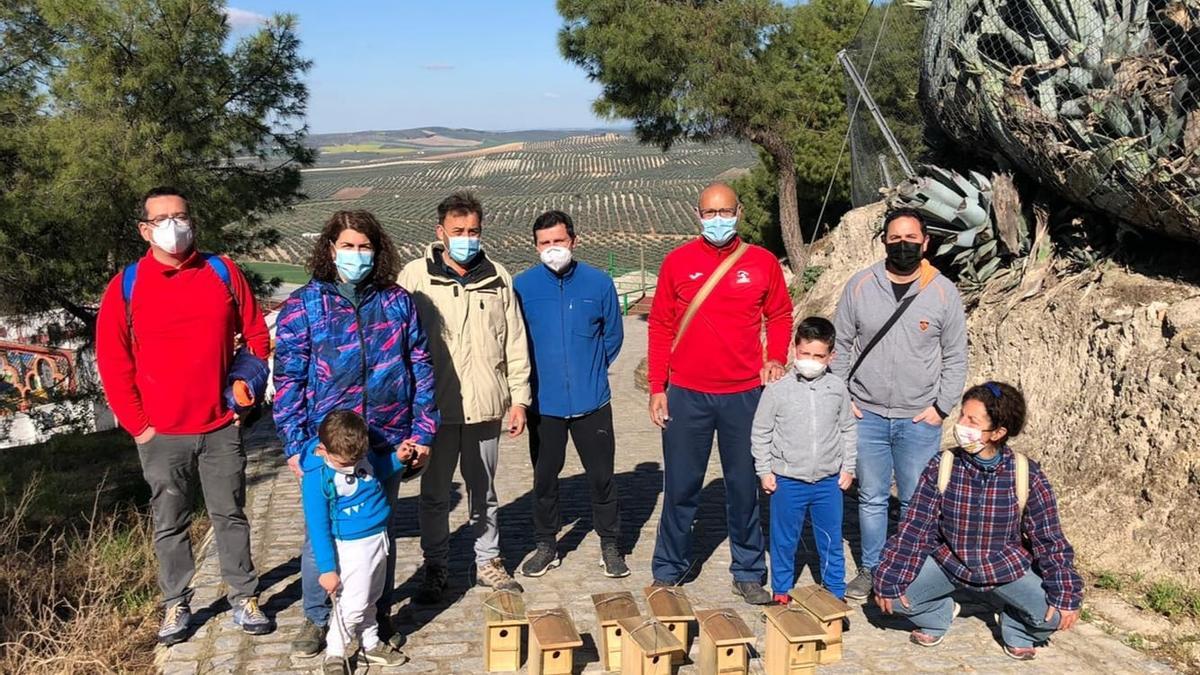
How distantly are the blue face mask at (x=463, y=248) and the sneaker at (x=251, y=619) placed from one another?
1.87 m

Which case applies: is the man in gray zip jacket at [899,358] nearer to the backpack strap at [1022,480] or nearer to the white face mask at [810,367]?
the white face mask at [810,367]

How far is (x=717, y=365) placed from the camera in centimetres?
464

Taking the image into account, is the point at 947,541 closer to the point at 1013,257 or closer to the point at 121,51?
the point at 1013,257

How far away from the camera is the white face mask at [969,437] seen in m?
3.95

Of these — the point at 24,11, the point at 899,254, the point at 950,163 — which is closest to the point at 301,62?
the point at 24,11

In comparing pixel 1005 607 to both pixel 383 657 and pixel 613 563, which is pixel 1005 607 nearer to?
pixel 613 563

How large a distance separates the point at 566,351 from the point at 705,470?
3.03 ft

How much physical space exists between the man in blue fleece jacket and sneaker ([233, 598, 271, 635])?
A: 148 centimetres

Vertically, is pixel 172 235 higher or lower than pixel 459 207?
lower

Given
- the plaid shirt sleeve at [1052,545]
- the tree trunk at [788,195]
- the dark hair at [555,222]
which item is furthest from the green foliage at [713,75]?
the plaid shirt sleeve at [1052,545]

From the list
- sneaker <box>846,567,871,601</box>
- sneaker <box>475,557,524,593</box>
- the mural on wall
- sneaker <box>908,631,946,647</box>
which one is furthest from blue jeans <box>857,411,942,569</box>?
the mural on wall

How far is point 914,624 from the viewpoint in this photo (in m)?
4.52

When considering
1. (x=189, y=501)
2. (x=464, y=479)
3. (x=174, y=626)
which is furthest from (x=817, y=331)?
(x=174, y=626)

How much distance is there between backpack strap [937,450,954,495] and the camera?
416 cm
